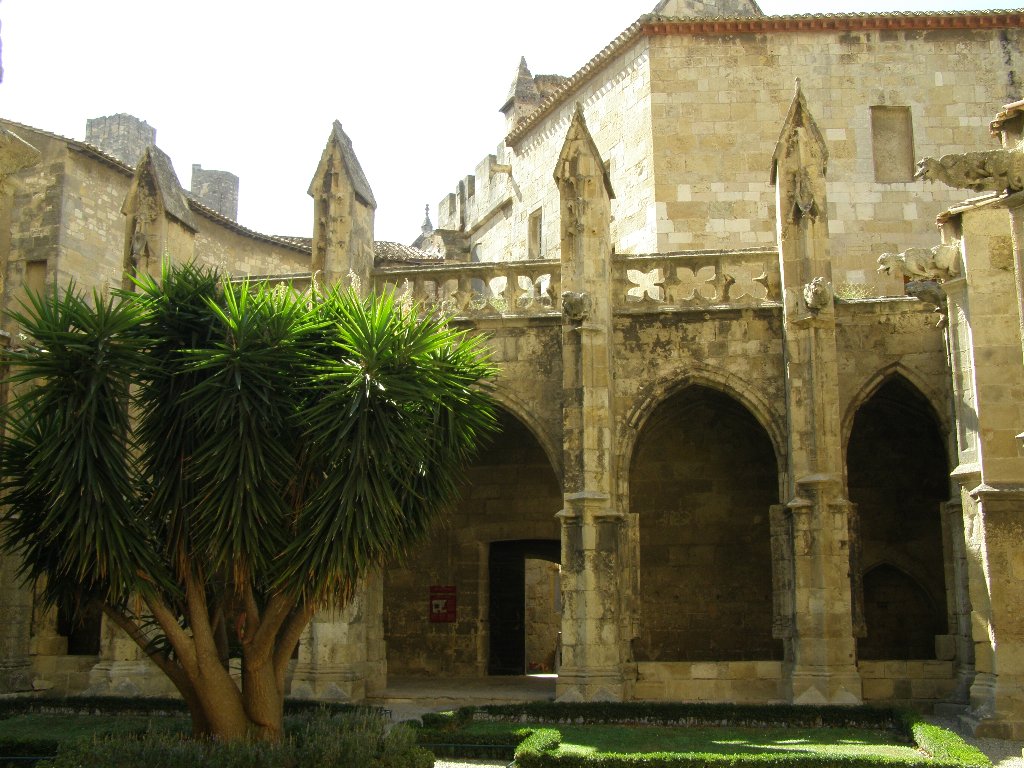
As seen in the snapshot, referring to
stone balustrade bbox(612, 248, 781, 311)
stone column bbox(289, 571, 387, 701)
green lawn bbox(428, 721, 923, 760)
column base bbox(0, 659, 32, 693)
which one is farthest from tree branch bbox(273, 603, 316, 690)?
column base bbox(0, 659, 32, 693)

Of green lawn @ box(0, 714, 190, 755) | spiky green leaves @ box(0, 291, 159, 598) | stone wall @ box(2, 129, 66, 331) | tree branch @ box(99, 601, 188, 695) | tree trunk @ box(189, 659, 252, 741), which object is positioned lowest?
green lawn @ box(0, 714, 190, 755)

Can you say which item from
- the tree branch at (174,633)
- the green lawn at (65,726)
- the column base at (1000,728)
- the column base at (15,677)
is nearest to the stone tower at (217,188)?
the column base at (15,677)

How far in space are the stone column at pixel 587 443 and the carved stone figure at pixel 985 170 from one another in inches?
306

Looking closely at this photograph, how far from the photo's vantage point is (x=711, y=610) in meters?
19.5

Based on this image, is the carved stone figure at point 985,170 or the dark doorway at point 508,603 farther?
the dark doorway at point 508,603

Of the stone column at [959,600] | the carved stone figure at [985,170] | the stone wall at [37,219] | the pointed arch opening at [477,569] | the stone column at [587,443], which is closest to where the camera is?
the carved stone figure at [985,170]

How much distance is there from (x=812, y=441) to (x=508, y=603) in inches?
284

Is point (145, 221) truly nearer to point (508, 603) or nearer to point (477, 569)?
point (477, 569)

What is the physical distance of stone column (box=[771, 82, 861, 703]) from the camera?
15.2 metres

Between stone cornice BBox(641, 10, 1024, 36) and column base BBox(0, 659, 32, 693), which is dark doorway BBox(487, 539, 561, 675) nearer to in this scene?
column base BBox(0, 659, 32, 693)

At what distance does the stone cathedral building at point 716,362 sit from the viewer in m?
14.6

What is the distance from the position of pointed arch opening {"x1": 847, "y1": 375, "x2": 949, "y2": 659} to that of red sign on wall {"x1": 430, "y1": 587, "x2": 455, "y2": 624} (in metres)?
6.56

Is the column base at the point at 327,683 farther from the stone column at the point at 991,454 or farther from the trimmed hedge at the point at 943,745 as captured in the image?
the stone column at the point at 991,454

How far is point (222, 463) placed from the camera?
1082cm
